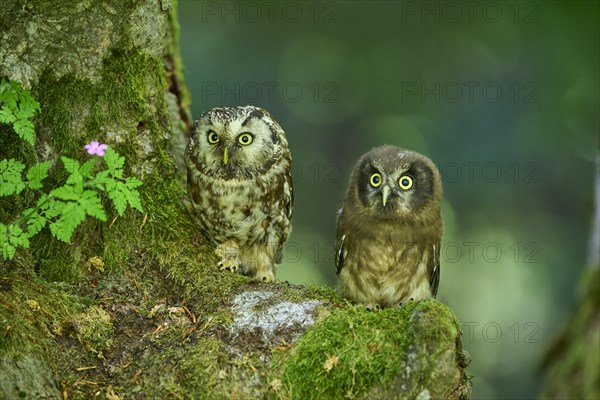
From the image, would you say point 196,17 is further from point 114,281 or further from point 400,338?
point 400,338

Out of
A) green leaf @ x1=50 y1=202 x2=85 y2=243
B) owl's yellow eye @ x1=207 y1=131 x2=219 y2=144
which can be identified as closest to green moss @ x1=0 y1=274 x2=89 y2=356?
green leaf @ x1=50 y1=202 x2=85 y2=243

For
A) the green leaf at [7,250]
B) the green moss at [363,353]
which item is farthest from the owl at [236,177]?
the green leaf at [7,250]

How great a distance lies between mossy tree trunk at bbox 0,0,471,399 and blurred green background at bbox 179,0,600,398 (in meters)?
6.23

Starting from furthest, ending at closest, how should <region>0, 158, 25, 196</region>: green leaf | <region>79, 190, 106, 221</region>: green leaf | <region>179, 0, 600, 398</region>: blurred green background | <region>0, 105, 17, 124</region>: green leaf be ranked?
1. <region>179, 0, 600, 398</region>: blurred green background
2. <region>0, 105, 17, 124</region>: green leaf
3. <region>0, 158, 25, 196</region>: green leaf
4. <region>79, 190, 106, 221</region>: green leaf

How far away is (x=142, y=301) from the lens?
13.8 feet

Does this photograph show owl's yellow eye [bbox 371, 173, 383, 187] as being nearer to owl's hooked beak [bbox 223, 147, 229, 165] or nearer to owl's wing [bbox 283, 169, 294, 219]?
owl's wing [bbox 283, 169, 294, 219]

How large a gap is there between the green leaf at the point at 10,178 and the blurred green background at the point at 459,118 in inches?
281

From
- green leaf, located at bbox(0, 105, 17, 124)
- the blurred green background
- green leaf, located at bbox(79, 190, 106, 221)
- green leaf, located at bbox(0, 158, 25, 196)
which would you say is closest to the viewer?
green leaf, located at bbox(79, 190, 106, 221)

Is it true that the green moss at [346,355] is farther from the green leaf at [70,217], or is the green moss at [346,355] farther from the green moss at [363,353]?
the green leaf at [70,217]

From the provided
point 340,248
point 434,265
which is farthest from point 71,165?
point 434,265

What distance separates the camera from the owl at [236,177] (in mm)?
4914

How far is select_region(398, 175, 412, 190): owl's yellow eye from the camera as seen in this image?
15.9 feet

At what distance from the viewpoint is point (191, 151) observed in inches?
199

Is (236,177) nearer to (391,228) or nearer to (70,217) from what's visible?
(391,228)
